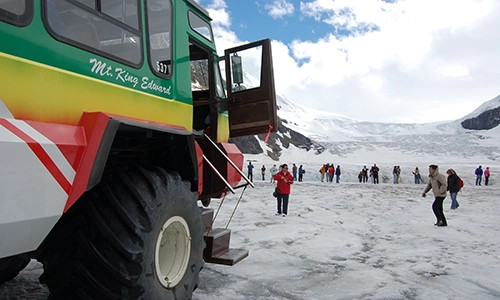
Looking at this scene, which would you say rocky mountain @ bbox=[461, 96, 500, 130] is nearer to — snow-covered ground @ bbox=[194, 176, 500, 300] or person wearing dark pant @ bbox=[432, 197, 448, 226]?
person wearing dark pant @ bbox=[432, 197, 448, 226]

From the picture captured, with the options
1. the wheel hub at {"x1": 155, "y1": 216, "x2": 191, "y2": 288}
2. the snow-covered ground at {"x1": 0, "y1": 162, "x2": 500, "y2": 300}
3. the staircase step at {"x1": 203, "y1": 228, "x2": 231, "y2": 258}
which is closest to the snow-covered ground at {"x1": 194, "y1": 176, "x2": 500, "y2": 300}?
the snow-covered ground at {"x1": 0, "y1": 162, "x2": 500, "y2": 300}

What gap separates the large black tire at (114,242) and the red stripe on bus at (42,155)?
439 mm

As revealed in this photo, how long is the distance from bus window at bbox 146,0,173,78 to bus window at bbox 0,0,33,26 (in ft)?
3.76

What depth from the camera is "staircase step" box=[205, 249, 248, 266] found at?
13.2 ft

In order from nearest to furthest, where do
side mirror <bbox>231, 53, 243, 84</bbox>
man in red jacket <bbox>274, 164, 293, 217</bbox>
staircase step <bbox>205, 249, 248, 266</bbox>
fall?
staircase step <bbox>205, 249, 248, 266</bbox> < side mirror <bbox>231, 53, 243, 84</bbox> < man in red jacket <bbox>274, 164, 293, 217</bbox>

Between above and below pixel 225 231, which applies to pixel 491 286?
below

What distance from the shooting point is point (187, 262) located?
9.99ft

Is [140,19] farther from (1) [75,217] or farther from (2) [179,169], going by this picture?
(1) [75,217]

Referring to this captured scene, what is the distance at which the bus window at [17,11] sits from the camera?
1933mm

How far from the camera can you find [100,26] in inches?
103

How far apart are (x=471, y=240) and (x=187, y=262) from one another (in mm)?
6408

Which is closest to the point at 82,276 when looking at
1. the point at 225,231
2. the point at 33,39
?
the point at 33,39

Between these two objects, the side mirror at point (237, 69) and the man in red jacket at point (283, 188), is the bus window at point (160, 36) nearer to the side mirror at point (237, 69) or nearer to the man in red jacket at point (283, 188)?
the side mirror at point (237, 69)

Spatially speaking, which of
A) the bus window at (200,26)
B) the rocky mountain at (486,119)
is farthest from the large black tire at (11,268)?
the rocky mountain at (486,119)
